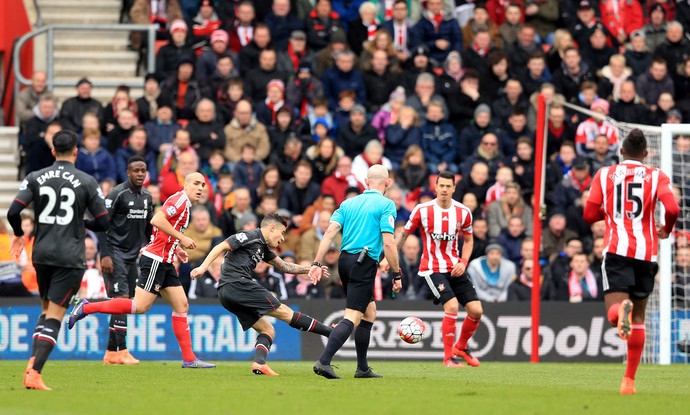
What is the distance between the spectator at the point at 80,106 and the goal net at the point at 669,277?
7972 millimetres

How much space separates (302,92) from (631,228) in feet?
38.5

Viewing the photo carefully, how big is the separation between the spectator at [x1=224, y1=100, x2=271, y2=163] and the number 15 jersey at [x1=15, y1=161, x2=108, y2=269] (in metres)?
9.93

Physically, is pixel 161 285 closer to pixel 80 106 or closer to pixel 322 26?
pixel 80 106

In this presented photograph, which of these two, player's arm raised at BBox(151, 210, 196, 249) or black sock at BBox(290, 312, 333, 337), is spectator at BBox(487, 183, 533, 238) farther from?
player's arm raised at BBox(151, 210, 196, 249)

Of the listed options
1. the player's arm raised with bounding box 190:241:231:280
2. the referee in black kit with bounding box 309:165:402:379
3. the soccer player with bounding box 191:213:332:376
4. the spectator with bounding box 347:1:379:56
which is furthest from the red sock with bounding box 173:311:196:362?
the spectator with bounding box 347:1:379:56

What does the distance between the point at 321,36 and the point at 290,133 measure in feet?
8.66

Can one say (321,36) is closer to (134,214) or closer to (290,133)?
(290,133)

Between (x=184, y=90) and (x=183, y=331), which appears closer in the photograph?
(x=183, y=331)

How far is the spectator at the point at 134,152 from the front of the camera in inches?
816

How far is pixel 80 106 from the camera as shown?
21812 mm

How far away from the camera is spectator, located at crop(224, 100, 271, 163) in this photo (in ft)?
70.9

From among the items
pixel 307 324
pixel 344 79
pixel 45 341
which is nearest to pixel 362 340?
pixel 307 324

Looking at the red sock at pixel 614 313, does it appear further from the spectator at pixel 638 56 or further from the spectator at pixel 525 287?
the spectator at pixel 638 56

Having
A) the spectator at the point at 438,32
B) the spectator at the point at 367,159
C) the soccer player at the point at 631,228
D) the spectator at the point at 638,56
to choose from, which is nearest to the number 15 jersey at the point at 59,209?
the soccer player at the point at 631,228
